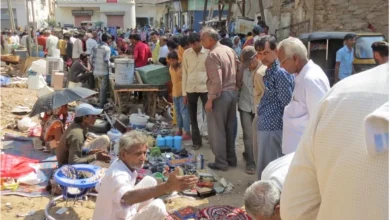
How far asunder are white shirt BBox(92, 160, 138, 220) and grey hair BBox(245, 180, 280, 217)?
123cm

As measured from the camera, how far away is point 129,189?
313 centimetres

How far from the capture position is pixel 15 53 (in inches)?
686

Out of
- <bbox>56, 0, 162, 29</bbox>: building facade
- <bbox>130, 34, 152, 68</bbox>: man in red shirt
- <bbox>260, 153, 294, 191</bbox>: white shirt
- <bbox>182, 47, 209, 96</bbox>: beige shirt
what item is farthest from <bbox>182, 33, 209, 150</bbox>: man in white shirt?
<bbox>56, 0, 162, 29</bbox>: building facade

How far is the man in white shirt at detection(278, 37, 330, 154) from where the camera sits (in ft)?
11.8

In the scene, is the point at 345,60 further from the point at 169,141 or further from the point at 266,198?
the point at 266,198

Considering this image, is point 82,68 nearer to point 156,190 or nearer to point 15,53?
point 15,53

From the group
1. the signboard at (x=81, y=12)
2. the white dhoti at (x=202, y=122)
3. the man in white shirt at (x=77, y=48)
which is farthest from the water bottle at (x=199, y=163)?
the signboard at (x=81, y=12)

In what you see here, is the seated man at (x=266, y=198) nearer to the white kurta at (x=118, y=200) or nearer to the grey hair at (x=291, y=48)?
the white kurta at (x=118, y=200)

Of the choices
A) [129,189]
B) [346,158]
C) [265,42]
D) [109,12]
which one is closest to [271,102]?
[265,42]

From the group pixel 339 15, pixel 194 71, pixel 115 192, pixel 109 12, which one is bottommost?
pixel 115 192

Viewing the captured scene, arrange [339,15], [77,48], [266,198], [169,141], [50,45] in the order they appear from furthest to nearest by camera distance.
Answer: [50,45] → [77,48] → [339,15] → [169,141] → [266,198]

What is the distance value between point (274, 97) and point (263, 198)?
233cm

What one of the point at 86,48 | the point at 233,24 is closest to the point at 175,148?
the point at 86,48

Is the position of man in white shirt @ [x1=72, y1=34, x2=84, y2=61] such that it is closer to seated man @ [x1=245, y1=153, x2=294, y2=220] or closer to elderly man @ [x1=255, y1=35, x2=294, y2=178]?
elderly man @ [x1=255, y1=35, x2=294, y2=178]
